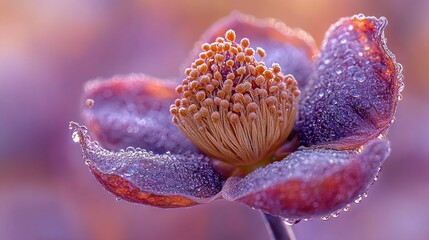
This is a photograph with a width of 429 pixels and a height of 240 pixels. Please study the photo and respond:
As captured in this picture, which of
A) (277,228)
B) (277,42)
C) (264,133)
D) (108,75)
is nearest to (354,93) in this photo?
(264,133)

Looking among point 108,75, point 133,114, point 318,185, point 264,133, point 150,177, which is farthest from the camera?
point 108,75

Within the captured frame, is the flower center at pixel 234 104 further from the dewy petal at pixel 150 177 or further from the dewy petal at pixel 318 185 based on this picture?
the dewy petal at pixel 318 185

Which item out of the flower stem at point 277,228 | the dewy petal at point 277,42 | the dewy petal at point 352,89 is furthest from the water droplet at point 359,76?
the flower stem at point 277,228

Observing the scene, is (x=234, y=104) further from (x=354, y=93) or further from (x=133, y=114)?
(x=133, y=114)

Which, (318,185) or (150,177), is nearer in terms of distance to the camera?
(318,185)

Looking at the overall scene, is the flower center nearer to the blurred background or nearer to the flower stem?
the flower stem

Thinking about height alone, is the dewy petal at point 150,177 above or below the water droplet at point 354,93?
below
